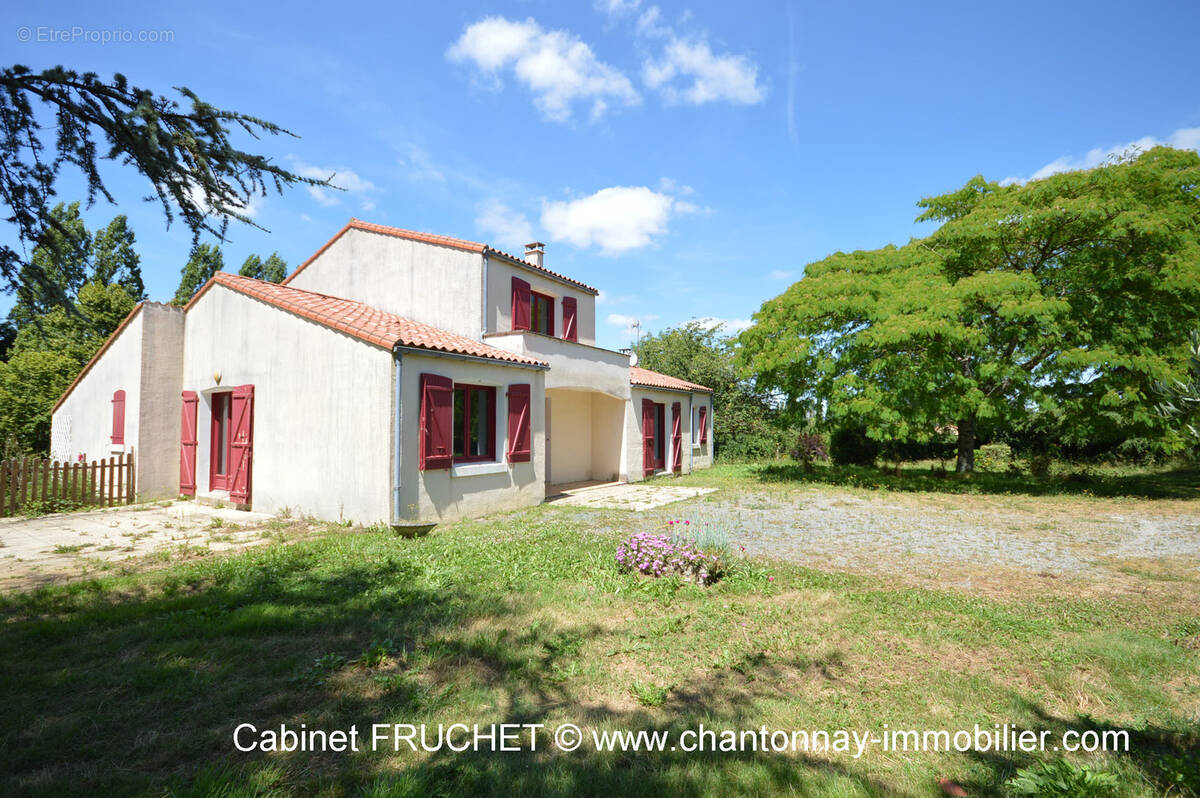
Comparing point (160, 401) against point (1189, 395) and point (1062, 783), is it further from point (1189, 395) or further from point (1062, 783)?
point (1189, 395)

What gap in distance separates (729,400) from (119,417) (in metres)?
21.4

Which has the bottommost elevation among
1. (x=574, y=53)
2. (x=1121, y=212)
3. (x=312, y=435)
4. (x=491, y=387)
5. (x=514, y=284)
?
(x=312, y=435)

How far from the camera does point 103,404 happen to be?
42.2 ft

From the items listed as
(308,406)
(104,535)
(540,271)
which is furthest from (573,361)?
(104,535)

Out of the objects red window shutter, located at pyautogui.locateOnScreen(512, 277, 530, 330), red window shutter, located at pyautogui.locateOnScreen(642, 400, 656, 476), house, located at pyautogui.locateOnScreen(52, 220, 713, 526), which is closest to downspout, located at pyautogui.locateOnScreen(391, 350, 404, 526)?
house, located at pyautogui.locateOnScreen(52, 220, 713, 526)

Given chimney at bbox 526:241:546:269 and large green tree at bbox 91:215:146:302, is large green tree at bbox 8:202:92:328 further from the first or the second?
large green tree at bbox 91:215:146:302

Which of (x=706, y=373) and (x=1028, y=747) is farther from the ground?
(x=706, y=373)

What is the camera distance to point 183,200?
13.5 feet

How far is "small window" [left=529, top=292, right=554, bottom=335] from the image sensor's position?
1440cm

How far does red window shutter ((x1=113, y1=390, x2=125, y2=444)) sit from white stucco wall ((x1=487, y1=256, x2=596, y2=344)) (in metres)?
8.58

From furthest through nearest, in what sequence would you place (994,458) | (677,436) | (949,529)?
(677,436) < (994,458) < (949,529)

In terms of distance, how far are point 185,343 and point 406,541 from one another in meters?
8.84

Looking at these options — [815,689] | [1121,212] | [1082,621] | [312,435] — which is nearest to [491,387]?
[312,435]

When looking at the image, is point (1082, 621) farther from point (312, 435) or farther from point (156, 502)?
point (156, 502)
